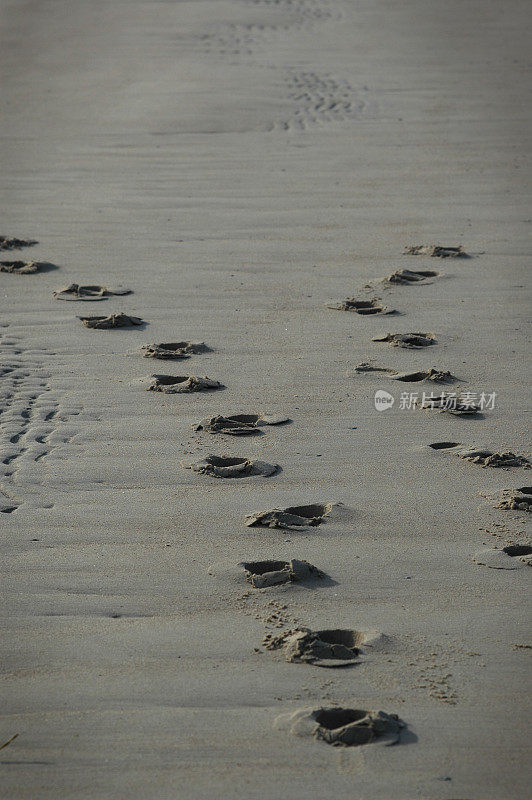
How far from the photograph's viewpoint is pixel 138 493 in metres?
3.10

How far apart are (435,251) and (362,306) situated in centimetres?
93

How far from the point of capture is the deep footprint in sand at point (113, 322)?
456 cm

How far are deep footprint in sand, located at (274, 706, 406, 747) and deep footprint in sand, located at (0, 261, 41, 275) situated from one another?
3745mm

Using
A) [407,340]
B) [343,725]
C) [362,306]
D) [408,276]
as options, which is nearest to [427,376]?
[407,340]

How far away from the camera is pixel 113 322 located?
455 cm

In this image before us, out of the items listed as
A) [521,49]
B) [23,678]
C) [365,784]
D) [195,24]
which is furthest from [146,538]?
[195,24]

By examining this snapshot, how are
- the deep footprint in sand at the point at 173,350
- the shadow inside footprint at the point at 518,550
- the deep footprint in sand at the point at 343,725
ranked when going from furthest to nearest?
the deep footprint in sand at the point at 173,350, the shadow inside footprint at the point at 518,550, the deep footprint in sand at the point at 343,725

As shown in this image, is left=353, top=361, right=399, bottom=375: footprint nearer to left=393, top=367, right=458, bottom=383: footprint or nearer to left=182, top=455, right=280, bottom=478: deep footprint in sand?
left=393, top=367, right=458, bottom=383: footprint

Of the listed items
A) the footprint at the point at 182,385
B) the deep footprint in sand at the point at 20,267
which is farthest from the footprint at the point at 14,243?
the footprint at the point at 182,385

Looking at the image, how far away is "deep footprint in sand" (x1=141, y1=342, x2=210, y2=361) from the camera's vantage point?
166 inches

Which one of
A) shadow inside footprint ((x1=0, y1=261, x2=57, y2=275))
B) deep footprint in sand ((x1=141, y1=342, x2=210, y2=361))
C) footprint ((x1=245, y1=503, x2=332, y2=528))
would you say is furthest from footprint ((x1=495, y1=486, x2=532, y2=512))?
shadow inside footprint ((x1=0, y1=261, x2=57, y2=275))

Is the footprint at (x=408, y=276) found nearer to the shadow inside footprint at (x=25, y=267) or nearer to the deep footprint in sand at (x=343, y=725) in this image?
the shadow inside footprint at (x=25, y=267)

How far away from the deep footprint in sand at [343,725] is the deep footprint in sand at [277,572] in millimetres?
517

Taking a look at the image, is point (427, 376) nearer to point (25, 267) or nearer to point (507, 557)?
point (507, 557)
